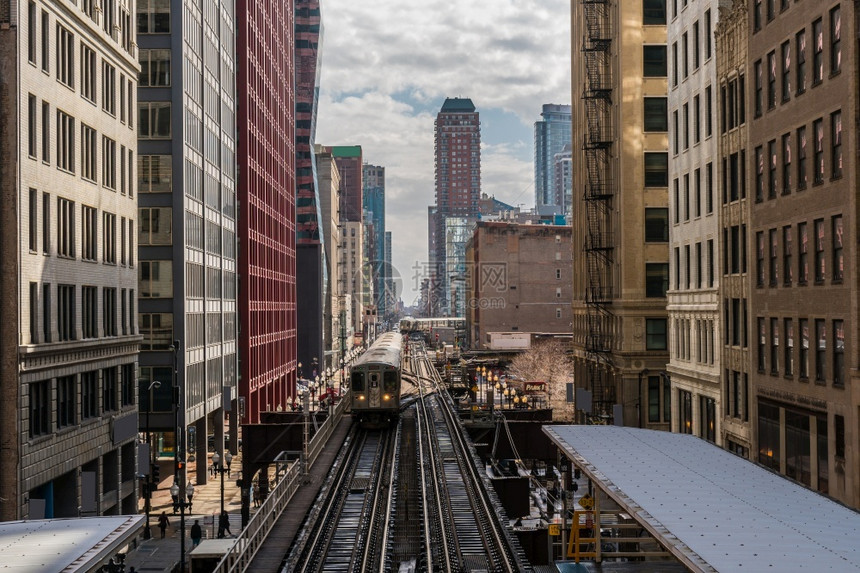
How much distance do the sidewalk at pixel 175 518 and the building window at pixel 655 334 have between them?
28890mm

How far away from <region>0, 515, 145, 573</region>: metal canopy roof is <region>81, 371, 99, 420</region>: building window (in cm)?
2471

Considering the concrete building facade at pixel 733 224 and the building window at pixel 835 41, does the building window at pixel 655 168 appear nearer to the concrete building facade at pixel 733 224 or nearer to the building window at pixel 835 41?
the concrete building facade at pixel 733 224

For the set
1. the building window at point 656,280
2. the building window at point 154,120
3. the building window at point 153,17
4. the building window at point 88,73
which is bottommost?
the building window at point 656,280

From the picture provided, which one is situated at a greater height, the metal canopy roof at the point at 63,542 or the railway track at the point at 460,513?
the metal canopy roof at the point at 63,542

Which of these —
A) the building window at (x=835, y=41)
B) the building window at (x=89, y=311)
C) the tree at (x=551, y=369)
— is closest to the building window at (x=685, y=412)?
the building window at (x=835, y=41)

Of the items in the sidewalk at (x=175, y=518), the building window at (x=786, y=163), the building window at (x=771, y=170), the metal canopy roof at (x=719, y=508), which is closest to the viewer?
the metal canopy roof at (x=719, y=508)

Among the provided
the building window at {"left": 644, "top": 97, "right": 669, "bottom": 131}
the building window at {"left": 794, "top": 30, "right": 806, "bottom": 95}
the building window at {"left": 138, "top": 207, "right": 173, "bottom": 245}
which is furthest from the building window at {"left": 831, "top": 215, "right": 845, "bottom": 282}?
the building window at {"left": 138, "top": 207, "right": 173, "bottom": 245}

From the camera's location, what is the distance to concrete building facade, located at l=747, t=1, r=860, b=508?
31891 millimetres

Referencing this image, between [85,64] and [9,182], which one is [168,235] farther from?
[9,182]

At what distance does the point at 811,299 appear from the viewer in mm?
35250

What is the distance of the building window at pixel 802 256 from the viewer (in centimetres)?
3577

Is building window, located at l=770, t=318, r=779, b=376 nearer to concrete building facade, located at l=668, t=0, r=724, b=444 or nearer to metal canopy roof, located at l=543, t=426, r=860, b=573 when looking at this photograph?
concrete building facade, located at l=668, t=0, r=724, b=444

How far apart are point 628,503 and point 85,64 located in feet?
121

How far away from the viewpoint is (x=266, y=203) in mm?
103250
